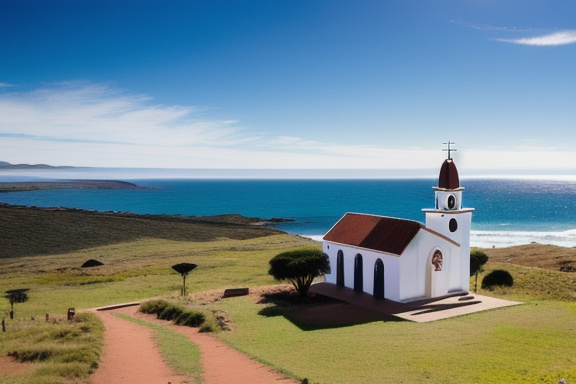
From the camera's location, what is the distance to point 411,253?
31.0 meters

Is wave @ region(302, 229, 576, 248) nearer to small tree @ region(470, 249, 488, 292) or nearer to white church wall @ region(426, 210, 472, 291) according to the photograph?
small tree @ region(470, 249, 488, 292)

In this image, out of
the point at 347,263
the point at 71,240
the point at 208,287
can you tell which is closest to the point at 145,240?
the point at 71,240

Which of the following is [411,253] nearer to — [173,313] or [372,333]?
[372,333]

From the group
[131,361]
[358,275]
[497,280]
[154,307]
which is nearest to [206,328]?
[131,361]

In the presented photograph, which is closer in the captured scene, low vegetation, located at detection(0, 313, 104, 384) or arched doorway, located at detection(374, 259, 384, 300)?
low vegetation, located at detection(0, 313, 104, 384)

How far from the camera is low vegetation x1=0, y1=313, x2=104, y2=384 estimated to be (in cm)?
1596

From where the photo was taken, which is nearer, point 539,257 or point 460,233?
point 460,233

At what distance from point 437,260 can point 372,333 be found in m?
10.7

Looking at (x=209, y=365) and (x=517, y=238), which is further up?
(x=209, y=365)

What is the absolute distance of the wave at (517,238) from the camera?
270 ft

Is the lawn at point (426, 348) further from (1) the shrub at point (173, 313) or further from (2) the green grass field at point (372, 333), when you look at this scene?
(1) the shrub at point (173, 313)

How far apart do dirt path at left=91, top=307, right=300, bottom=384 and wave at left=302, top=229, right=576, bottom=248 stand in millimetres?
67771

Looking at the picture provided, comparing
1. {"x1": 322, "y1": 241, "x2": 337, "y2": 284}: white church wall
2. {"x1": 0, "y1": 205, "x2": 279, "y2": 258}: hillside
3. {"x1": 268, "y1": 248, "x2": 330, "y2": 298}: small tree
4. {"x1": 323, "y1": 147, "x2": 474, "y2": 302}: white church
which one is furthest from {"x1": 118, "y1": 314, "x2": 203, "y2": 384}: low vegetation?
{"x1": 0, "y1": 205, "x2": 279, "y2": 258}: hillside

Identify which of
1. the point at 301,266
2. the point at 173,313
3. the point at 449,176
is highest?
the point at 449,176
